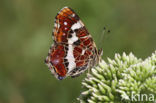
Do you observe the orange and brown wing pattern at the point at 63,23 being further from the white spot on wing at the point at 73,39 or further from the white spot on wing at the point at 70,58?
the white spot on wing at the point at 70,58

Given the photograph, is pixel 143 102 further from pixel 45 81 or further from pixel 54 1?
pixel 54 1

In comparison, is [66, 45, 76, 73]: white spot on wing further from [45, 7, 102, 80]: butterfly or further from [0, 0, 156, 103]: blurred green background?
[0, 0, 156, 103]: blurred green background

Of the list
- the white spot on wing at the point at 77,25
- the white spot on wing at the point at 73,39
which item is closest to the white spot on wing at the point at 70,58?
the white spot on wing at the point at 73,39

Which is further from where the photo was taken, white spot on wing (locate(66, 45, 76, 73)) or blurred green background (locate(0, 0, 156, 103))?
blurred green background (locate(0, 0, 156, 103))

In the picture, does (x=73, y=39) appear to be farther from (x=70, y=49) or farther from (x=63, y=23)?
(x=63, y=23)

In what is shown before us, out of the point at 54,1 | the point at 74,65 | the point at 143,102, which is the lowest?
the point at 143,102

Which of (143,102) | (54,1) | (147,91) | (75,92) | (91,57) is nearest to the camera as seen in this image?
(143,102)

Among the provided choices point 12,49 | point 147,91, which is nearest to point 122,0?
point 12,49

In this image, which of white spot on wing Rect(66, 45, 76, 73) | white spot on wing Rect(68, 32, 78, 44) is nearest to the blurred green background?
white spot on wing Rect(66, 45, 76, 73)
